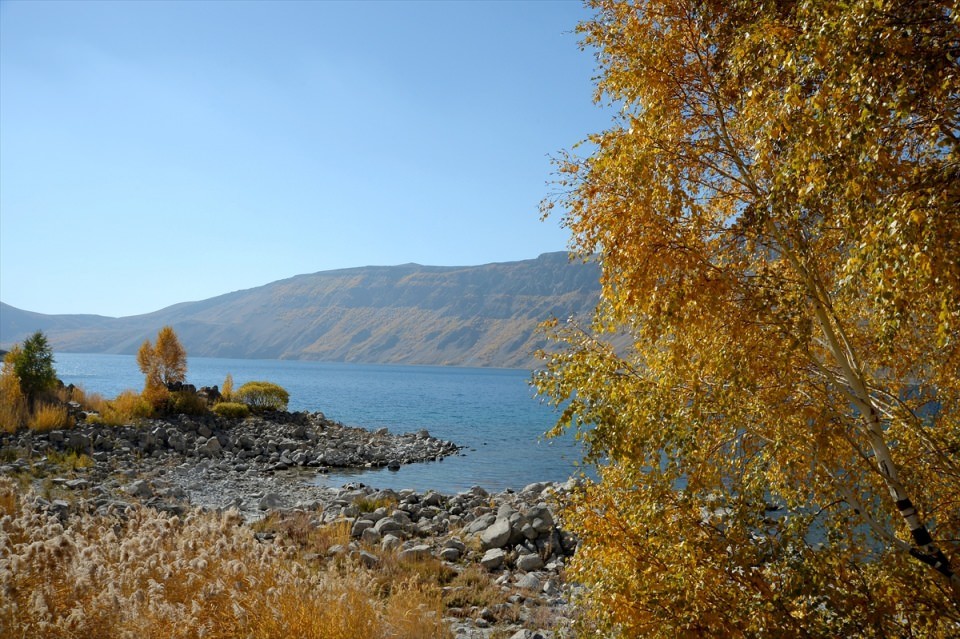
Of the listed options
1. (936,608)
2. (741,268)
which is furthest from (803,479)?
(741,268)

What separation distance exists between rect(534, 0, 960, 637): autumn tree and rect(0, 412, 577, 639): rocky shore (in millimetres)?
1857

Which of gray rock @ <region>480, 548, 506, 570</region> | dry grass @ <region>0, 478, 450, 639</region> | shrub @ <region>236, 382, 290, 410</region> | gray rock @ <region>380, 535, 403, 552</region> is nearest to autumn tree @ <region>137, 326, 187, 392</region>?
shrub @ <region>236, 382, 290, 410</region>

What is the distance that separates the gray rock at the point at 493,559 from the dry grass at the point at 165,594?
589cm

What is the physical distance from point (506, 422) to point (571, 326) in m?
50.3

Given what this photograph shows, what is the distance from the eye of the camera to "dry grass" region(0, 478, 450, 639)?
5.52m

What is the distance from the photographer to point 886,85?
420 cm

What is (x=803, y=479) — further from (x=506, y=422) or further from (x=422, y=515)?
(x=506, y=422)

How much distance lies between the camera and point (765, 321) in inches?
225

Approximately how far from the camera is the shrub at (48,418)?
2448cm

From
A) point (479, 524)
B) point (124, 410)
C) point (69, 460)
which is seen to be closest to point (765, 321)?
point (479, 524)

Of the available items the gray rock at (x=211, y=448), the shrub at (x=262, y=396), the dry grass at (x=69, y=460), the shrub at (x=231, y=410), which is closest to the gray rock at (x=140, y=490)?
the dry grass at (x=69, y=460)

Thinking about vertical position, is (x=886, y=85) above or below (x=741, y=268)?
above

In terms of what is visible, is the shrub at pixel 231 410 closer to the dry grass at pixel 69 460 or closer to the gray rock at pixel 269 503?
the dry grass at pixel 69 460

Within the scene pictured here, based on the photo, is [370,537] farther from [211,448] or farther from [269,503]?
[211,448]
